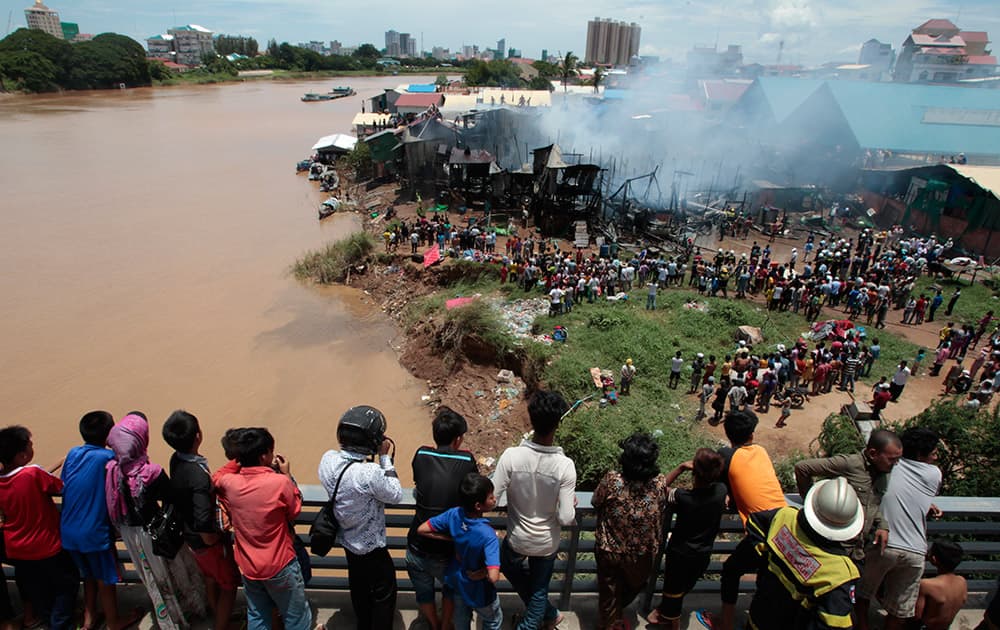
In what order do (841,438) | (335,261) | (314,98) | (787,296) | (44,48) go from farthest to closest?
(314,98), (44,48), (335,261), (787,296), (841,438)

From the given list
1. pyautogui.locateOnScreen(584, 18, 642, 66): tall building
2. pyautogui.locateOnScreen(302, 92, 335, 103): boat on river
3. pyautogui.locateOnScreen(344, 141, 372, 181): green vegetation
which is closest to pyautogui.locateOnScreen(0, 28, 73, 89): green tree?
pyautogui.locateOnScreen(302, 92, 335, 103): boat on river

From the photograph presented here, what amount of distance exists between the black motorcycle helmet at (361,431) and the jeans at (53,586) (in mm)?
1763

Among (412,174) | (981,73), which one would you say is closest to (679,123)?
(412,174)

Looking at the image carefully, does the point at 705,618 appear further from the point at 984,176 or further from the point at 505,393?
the point at 984,176

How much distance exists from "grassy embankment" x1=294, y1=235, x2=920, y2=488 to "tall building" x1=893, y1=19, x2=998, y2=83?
212 ft

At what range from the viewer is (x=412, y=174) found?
26.6 m

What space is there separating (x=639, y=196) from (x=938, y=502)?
22.9 metres

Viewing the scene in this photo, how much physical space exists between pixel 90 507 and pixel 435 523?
6.06 ft

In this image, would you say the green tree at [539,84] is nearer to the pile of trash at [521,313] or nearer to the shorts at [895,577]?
the pile of trash at [521,313]

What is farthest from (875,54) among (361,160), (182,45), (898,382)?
(182,45)

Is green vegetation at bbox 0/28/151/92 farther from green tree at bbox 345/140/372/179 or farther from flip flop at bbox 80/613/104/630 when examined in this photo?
flip flop at bbox 80/613/104/630

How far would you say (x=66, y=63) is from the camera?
6425 centimetres

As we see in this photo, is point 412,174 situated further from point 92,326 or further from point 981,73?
point 981,73

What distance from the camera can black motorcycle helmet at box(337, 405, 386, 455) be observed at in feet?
8.99
